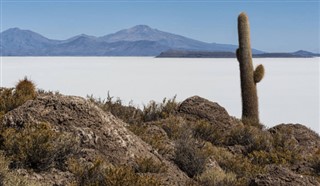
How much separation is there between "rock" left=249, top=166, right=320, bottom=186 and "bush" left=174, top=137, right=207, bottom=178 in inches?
48.9

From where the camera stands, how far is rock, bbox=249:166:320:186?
7.65 meters

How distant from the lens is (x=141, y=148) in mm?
8531

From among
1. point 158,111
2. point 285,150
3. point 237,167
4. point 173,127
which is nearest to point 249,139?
point 285,150

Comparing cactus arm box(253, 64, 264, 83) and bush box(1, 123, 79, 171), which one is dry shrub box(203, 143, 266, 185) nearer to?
bush box(1, 123, 79, 171)

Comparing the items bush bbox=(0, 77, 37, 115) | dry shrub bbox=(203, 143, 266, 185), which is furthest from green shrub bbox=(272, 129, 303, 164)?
bush bbox=(0, 77, 37, 115)

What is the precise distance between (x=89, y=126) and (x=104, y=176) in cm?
173

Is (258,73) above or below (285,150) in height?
above

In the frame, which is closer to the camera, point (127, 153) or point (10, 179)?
point (10, 179)

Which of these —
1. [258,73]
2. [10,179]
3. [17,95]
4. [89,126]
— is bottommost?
[10,179]

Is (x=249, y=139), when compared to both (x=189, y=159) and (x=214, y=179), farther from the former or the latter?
(x=214, y=179)

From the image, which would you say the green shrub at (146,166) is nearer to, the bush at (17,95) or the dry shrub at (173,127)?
the bush at (17,95)

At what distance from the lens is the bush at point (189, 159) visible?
8836 millimetres

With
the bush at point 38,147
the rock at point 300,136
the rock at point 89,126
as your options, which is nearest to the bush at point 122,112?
the rock at point 89,126

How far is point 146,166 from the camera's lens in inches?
305
